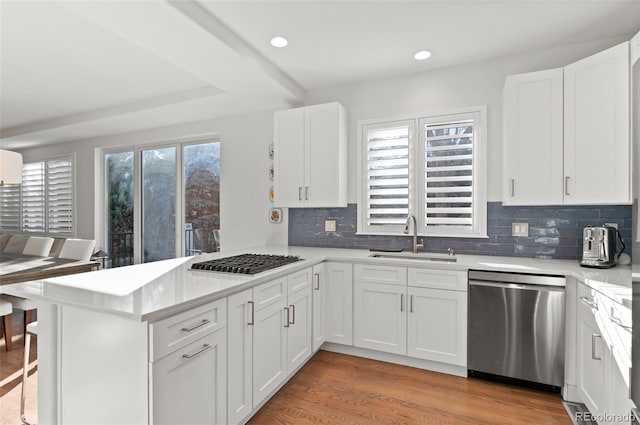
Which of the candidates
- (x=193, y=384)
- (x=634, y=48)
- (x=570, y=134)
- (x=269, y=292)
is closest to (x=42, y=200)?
(x=269, y=292)

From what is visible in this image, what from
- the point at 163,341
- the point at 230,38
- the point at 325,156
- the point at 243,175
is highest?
the point at 230,38

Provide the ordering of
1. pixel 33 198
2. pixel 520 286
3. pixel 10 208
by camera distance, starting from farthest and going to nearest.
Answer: pixel 10 208 < pixel 33 198 < pixel 520 286

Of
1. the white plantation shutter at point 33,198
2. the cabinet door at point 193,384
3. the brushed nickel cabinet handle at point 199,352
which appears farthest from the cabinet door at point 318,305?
the white plantation shutter at point 33,198

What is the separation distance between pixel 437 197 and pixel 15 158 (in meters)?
4.51

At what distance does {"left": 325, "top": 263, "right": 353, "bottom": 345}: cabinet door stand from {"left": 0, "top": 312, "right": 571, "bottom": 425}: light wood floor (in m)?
0.26

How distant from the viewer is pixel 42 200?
5.77 m

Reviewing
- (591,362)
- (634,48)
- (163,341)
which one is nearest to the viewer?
(163,341)

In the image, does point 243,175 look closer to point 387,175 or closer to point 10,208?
point 387,175

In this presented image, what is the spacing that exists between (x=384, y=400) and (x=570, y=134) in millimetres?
2291

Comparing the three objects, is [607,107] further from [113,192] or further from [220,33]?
[113,192]

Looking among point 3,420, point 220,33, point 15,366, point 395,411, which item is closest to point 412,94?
point 220,33

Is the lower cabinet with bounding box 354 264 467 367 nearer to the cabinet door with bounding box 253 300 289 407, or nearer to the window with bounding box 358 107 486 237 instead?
the window with bounding box 358 107 486 237

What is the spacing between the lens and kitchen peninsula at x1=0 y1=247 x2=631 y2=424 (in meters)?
1.29

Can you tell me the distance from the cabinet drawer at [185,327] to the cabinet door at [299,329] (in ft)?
2.44
